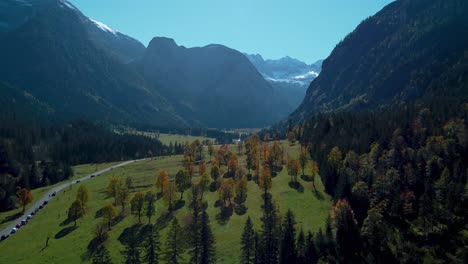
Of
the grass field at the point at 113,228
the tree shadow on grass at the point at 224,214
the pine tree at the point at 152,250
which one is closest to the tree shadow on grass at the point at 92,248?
the grass field at the point at 113,228

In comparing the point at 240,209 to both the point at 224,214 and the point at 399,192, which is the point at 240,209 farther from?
the point at 399,192

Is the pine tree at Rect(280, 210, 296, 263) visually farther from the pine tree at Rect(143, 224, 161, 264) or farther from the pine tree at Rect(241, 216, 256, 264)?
the pine tree at Rect(143, 224, 161, 264)

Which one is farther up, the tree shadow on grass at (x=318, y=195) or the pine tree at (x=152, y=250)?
the tree shadow on grass at (x=318, y=195)

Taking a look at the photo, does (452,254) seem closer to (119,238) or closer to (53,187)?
(119,238)

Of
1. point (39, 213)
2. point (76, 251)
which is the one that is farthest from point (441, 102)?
point (39, 213)

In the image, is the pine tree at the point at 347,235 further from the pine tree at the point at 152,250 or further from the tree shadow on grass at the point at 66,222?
the tree shadow on grass at the point at 66,222
